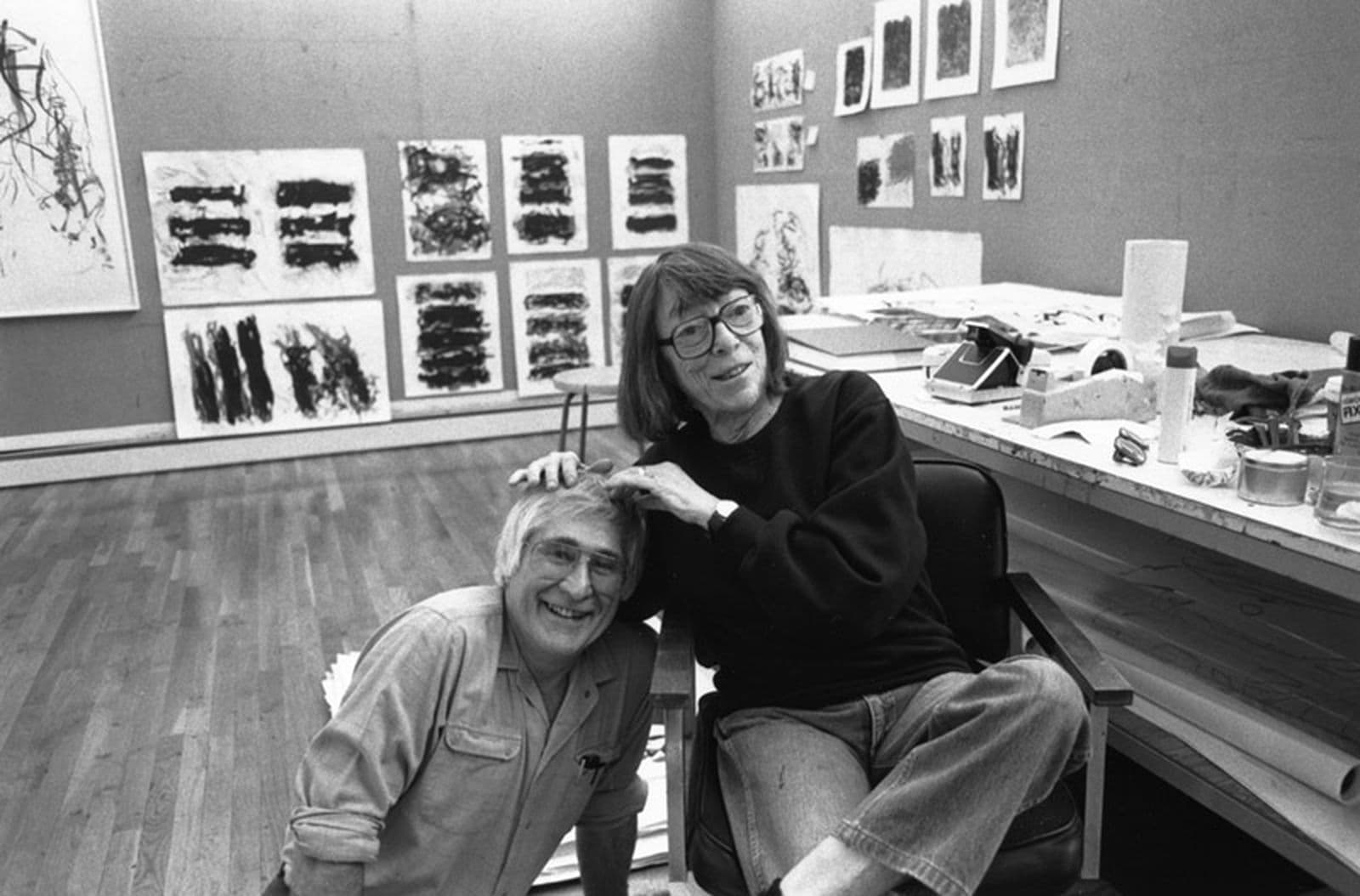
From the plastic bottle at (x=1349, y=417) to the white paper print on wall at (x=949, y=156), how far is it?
7.53 ft

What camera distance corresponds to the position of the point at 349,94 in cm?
525

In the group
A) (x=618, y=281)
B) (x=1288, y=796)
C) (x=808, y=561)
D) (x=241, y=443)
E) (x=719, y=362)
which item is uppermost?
(x=719, y=362)

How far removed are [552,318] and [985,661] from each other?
421 centimetres

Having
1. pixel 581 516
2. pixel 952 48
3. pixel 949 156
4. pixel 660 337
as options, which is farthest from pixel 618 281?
pixel 581 516

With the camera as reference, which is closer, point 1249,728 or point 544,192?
point 1249,728

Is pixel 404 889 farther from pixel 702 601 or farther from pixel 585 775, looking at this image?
pixel 702 601

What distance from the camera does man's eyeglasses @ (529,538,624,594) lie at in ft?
5.38

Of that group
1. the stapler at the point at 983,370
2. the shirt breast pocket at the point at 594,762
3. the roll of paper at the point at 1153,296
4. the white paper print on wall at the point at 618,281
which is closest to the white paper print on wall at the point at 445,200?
the white paper print on wall at the point at 618,281

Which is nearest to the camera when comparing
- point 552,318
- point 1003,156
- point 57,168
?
point 1003,156

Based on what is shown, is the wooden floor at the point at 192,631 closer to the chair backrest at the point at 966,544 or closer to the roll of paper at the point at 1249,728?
the chair backrest at the point at 966,544

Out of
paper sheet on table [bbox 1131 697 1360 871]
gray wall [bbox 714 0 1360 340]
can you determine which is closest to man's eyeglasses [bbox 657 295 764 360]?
paper sheet on table [bbox 1131 697 1360 871]

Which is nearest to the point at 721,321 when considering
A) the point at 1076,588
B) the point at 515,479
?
the point at 515,479

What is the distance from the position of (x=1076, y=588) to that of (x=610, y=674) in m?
1.12

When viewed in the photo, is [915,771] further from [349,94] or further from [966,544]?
[349,94]
